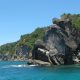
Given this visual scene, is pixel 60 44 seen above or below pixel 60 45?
above

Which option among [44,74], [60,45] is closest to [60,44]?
[60,45]

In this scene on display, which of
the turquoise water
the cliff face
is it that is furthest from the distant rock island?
the turquoise water

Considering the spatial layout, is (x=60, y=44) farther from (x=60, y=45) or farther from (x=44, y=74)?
(x=44, y=74)

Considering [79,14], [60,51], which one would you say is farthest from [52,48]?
[79,14]

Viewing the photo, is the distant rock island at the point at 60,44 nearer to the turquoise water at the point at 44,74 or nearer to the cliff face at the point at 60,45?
the cliff face at the point at 60,45

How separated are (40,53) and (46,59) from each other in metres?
4.49

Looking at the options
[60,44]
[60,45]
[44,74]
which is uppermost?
[60,44]

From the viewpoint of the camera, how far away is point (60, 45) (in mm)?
133750

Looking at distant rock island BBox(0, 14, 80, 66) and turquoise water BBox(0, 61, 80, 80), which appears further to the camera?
distant rock island BBox(0, 14, 80, 66)

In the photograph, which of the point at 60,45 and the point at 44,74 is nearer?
the point at 44,74

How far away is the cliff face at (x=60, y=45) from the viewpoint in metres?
131

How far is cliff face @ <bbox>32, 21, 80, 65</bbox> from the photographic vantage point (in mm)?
131125

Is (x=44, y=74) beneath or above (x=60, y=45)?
beneath

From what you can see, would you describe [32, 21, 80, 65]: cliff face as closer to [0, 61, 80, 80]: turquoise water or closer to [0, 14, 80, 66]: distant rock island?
[0, 14, 80, 66]: distant rock island
